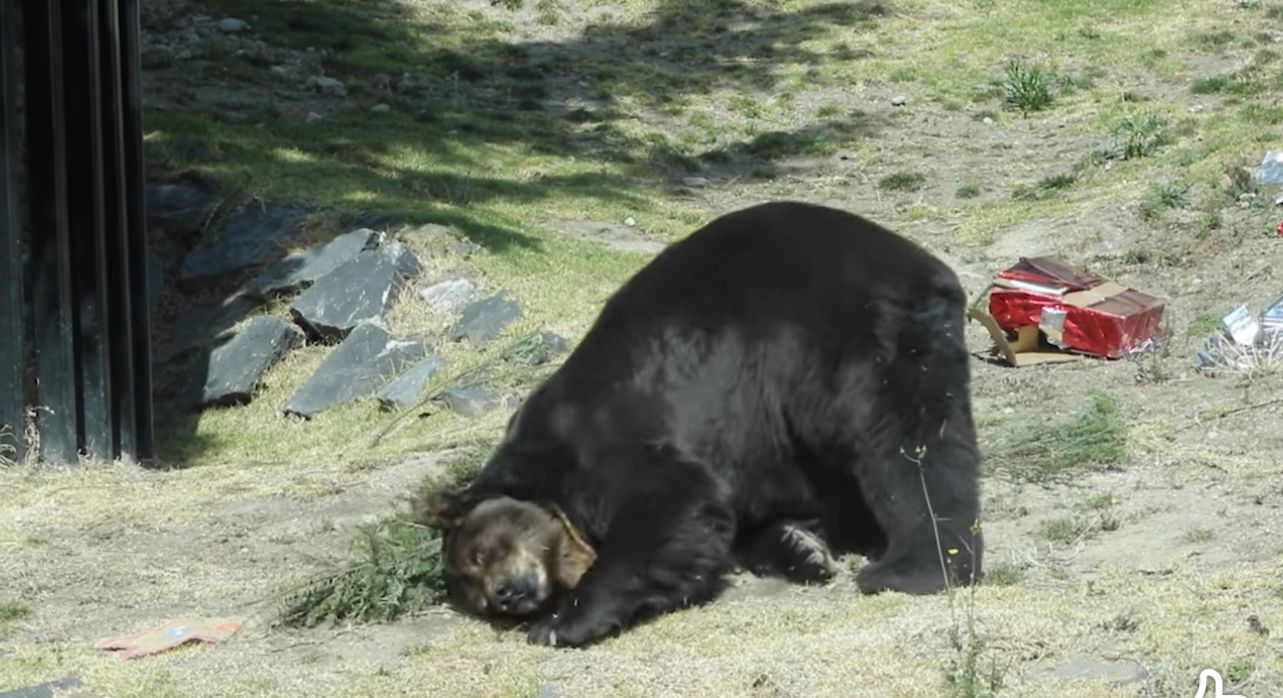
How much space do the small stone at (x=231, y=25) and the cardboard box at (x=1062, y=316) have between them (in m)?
13.0

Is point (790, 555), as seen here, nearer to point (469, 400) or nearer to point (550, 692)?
point (550, 692)

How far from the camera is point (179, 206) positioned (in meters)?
15.4

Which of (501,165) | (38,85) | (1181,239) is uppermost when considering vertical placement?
(38,85)

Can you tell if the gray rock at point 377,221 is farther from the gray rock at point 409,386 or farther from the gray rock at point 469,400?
the gray rock at point 469,400

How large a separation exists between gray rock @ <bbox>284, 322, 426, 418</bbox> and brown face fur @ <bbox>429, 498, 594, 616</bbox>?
599 centimetres

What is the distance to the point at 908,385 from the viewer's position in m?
6.88

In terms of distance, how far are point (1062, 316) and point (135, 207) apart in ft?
19.4

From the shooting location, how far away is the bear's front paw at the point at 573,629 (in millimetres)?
6469

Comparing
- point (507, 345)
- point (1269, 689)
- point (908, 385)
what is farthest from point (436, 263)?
point (1269, 689)

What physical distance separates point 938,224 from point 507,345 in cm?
544

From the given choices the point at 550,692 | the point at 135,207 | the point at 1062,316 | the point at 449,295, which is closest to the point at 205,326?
the point at 449,295

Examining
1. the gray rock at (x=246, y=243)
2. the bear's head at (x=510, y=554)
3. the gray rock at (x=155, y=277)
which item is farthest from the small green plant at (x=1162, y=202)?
the bear's head at (x=510, y=554)

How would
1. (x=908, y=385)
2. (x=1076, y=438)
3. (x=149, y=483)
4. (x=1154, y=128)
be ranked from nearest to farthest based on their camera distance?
(x=908, y=385) < (x=1076, y=438) < (x=149, y=483) < (x=1154, y=128)

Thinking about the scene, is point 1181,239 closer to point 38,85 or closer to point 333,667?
point 38,85
